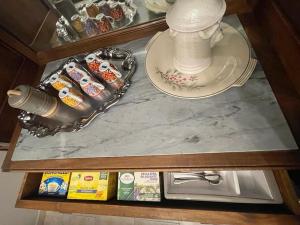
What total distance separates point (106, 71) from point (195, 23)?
292mm

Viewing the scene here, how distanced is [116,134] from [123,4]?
526mm

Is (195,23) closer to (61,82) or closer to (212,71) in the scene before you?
(212,71)

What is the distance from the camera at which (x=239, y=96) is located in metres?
0.50

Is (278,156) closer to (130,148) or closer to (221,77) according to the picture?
(221,77)

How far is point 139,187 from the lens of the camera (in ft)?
2.17

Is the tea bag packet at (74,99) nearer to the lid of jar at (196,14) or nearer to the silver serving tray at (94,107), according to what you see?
the silver serving tray at (94,107)

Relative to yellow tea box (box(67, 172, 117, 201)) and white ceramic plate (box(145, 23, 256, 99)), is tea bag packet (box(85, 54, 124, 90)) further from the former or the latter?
yellow tea box (box(67, 172, 117, 201))

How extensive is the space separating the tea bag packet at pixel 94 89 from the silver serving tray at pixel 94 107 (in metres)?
0.02

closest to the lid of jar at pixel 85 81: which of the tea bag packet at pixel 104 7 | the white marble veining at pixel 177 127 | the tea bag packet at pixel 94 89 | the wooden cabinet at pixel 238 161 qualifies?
the tea bag packet at pixel 94 89

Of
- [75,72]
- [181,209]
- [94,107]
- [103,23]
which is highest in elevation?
[103,23]

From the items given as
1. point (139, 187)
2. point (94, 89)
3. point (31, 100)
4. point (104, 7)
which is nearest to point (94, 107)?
point (94, 89)

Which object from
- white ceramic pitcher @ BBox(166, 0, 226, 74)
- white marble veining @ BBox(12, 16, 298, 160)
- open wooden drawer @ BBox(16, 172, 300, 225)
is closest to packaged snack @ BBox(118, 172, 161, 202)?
open wooden drawer @ BBox(16, 172, 300, 225)

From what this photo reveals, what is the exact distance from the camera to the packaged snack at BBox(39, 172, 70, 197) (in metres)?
0.74

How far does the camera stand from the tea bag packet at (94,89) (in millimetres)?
606
